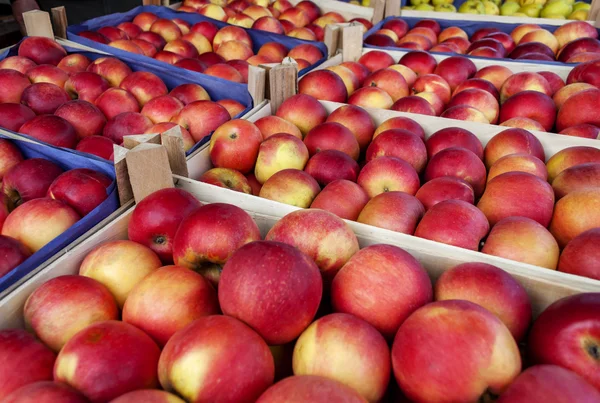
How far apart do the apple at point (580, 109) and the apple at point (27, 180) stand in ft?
6.55

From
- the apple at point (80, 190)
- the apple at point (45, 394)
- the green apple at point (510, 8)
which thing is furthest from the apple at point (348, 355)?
the green apple at point (510, 8)

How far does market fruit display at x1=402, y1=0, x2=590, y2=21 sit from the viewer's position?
3793 millimetres

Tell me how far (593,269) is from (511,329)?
11.4 inches

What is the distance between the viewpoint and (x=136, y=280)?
3.75 feet

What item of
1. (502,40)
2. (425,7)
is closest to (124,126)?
(502,40)

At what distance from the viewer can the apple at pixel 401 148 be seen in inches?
66.6

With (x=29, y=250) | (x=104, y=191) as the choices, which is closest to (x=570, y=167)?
(x=104, y=191)

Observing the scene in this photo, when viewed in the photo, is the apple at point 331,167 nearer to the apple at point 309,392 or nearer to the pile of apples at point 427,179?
the pile of apples at point 427,179

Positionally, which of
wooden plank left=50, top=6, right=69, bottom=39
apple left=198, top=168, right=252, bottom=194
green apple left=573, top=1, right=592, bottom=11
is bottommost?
apple left=198, top=168, right=252, bottom=194

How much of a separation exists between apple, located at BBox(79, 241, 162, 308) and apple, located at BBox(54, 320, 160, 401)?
223 mm

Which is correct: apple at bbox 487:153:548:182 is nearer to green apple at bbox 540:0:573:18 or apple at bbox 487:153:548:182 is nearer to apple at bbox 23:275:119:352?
apple at bbox 23:275:119:352

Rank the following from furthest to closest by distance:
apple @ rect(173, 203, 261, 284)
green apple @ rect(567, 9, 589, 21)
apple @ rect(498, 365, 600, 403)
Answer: green apple @ rect(567, 9, 589, 21)
apple @ rect(173, 203, 261, 284)
apple @ rect(498, 365, 600, 403)

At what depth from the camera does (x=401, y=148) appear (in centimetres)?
169

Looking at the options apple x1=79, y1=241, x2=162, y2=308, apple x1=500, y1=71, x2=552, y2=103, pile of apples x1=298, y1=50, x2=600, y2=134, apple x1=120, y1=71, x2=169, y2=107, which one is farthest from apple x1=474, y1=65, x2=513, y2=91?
apple x1=79, y1=241, x2=162, y2=308
